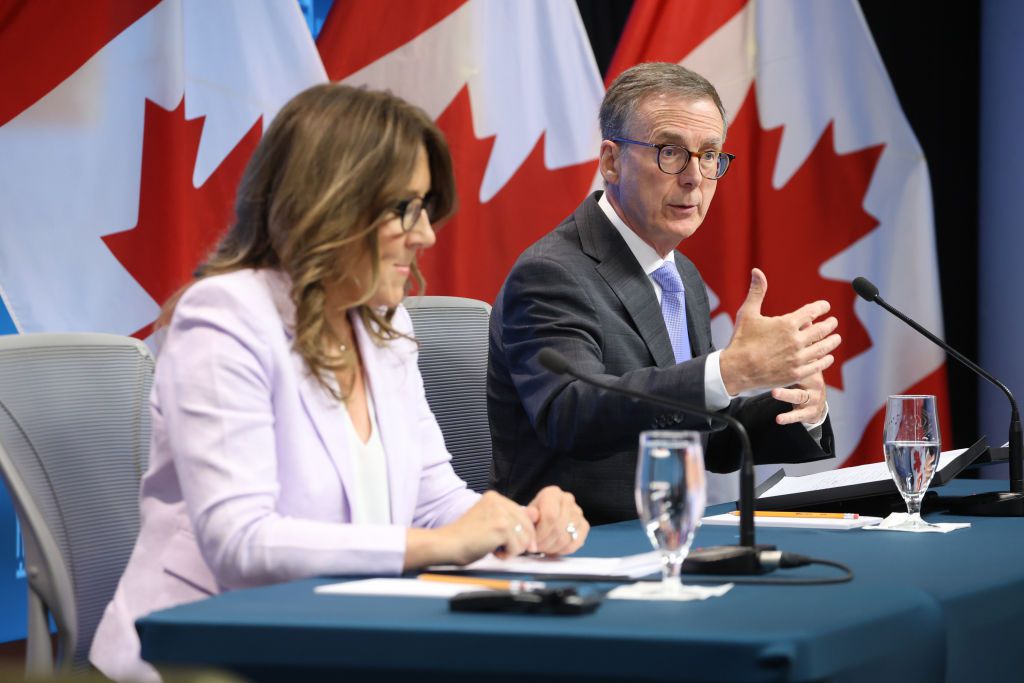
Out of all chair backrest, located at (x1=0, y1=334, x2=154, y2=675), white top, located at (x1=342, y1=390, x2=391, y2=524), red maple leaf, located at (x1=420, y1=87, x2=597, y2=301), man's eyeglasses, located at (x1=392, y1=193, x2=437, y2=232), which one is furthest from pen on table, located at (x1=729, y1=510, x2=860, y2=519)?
red maple leaf, located at (x1=420, y1=87, x2=597, y2=301)

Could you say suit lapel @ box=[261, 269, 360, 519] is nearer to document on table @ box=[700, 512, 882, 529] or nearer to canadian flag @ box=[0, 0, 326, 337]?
document on table @ box=[700, 512, 882, 529]

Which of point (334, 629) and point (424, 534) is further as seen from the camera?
point (424, 534)

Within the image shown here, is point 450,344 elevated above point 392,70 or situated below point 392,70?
below

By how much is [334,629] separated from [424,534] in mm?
352

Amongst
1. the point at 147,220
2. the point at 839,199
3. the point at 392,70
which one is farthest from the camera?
the point at 839,199

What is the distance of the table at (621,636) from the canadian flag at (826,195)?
3000mm

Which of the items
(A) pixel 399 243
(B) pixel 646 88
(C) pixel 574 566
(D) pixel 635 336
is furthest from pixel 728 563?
(B) pixel 646 88

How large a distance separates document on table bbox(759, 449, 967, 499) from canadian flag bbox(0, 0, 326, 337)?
5.30ft

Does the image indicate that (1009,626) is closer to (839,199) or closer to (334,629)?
(334,629)

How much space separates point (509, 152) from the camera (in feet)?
12.5

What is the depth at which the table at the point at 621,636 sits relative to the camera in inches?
41.6

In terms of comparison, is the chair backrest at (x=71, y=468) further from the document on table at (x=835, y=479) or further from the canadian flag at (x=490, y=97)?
the canadian flag at (x=490, y=97)

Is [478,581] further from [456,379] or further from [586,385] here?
[456,379]

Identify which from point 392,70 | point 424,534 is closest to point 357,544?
point 424,534
